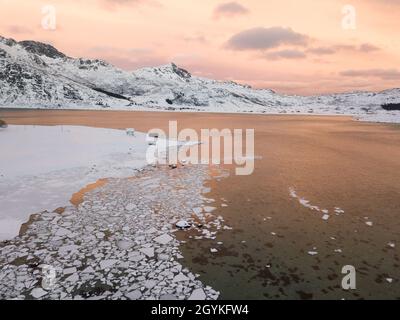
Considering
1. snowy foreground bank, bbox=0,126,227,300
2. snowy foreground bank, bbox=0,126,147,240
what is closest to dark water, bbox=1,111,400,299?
snowy foreground bank, bbox=0,126,227,300

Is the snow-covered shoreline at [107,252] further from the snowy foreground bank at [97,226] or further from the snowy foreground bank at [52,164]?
the snowy foreground bank at [52,164]

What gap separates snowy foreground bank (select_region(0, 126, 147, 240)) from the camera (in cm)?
1177

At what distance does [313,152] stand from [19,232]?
24.3 meters

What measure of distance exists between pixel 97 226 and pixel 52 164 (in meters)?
8.99

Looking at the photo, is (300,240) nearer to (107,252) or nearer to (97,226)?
(107,252)

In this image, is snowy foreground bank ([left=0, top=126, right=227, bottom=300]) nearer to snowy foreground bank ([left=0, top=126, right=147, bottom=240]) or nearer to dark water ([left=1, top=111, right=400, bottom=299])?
snowy foreground bank ([left=0, top=126, right=147, bottom=240])

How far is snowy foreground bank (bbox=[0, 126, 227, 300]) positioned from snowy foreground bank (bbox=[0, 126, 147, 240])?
53mm

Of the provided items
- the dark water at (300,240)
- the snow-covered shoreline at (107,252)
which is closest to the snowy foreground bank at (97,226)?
the snow-covered shoreline at (107,252)

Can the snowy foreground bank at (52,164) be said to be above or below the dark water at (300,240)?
above

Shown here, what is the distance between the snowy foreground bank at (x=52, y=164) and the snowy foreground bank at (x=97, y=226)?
0.05m

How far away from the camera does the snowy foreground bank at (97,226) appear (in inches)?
274
